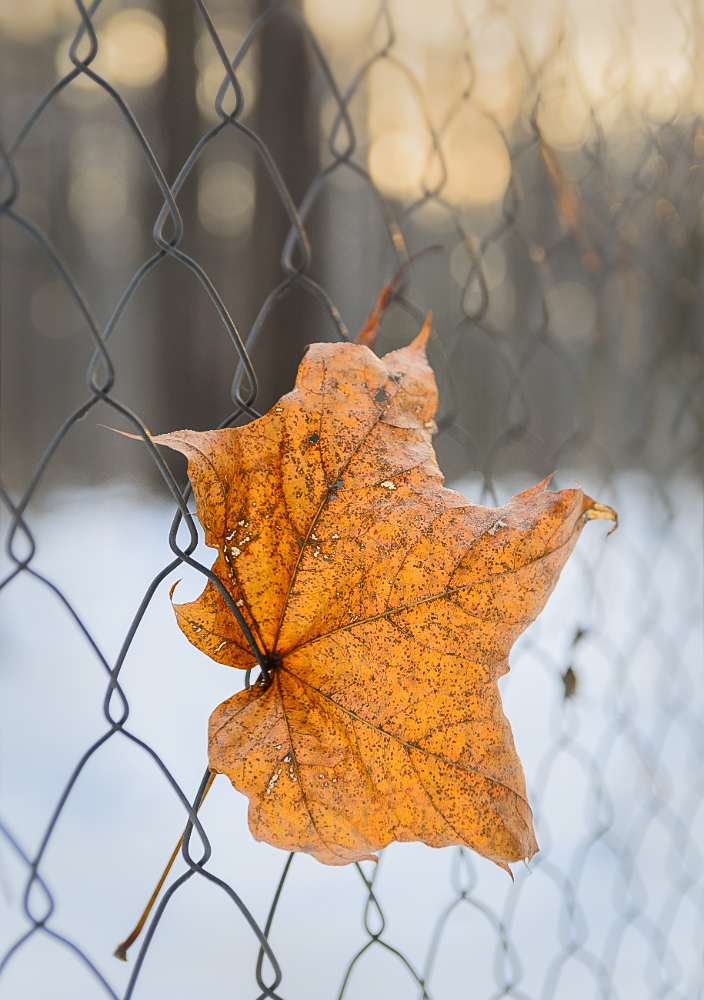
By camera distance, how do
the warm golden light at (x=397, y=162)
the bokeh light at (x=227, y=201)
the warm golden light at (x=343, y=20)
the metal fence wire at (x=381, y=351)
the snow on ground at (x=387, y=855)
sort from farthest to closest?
1. the bokeh light at (x=227, y=201)
2. the warm golden light at (x=343, y=20)
3. the warm golden light at (x=397, y=162)
4. the snow on ground at (x=387, y=855)
5. the metal fence wire at (x=381, y=351)

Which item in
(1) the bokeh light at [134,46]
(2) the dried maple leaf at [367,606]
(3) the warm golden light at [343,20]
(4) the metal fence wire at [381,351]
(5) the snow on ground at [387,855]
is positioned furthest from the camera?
(1) the bokeh light at [134,46]

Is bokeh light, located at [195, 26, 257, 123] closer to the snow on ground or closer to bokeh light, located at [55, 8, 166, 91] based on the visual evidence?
bokeh light, located at [55, 8, 166, 91]

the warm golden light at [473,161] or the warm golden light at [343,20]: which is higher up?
the warm golden light at [343,20]

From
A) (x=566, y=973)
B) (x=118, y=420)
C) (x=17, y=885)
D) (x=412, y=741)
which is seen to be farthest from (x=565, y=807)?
(x=118, y=420)

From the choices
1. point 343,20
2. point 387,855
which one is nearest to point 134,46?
point 343,20

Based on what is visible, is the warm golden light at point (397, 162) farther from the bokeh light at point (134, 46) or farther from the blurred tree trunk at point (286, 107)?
the bokeh light at point (134, 46)

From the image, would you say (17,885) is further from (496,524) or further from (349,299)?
(349,299)

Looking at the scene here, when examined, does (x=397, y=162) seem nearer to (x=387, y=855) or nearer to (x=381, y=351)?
(x=381, y=351)

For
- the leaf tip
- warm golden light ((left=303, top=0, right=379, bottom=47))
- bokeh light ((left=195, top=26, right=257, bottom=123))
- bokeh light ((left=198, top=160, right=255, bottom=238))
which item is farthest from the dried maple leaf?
bokeh light ((left=198, top=160, right=255, bottom=238))

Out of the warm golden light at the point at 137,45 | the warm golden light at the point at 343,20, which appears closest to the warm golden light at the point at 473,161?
the warm golden light at the point at 343,20

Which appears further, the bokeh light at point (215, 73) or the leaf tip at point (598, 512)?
the bokeh light at point (215, 73)
